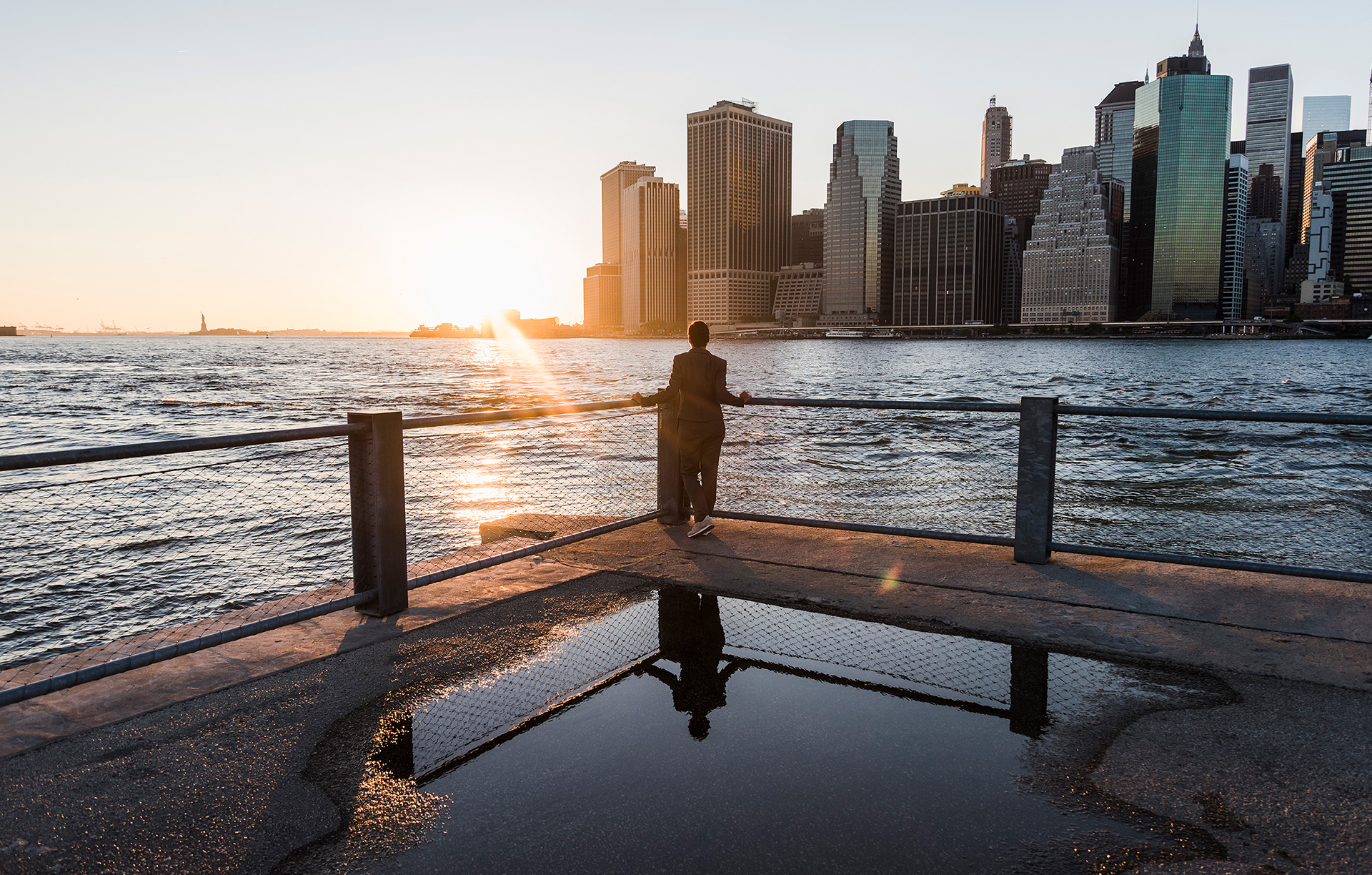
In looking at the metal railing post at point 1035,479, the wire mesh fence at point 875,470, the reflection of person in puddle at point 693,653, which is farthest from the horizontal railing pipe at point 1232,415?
the wire mesh fence at point 875,470

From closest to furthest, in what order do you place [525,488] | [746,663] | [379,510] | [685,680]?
[685,680] → [746,663] → [379,510] → [525,488]

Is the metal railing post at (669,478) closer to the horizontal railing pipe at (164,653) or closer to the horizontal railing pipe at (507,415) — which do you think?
the horizontal railing pipe at (507,415)

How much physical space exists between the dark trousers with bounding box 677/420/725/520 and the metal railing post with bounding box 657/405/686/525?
21cm

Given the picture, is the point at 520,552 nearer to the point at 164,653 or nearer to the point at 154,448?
the point at 164,653

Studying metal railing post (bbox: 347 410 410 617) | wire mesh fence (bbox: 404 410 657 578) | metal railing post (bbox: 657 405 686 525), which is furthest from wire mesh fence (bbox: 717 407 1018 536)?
metal railing post (bbox: 347 410 410 617)

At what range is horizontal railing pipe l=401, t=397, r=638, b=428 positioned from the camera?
573 centimetres

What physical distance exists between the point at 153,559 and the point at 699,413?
10489 millimetres

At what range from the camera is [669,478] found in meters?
8.00

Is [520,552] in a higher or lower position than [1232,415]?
lower

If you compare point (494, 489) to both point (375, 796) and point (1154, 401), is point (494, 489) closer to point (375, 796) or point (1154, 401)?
point (375, 796)

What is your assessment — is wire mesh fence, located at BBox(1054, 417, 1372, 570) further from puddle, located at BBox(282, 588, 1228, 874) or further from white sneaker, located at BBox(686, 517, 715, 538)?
puddle, located at BBox(282, 588, 1228, 874)

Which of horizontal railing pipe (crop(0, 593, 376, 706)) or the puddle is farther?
horizontal railing pipe (crop(0, 593, 376, 706))

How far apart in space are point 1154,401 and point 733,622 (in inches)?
2374

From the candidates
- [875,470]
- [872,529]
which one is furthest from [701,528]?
[875,470]
